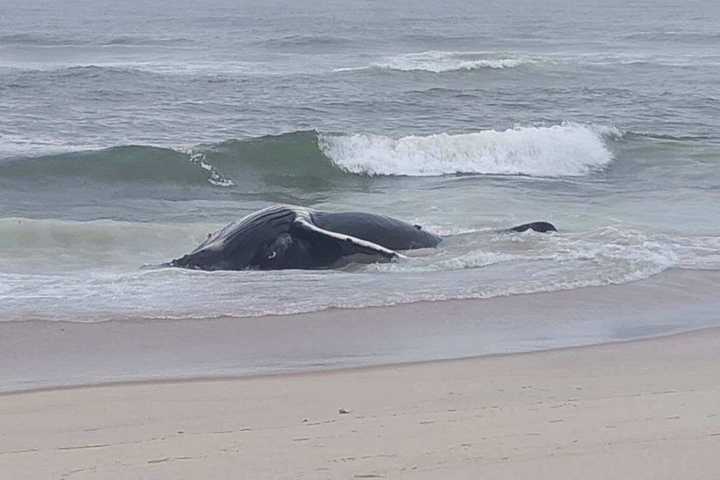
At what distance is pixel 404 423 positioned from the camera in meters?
5.23

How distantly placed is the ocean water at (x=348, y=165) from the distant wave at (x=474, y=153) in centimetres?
5

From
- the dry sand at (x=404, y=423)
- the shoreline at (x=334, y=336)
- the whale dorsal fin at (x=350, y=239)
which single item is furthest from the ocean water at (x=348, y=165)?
the dry sand at (x=404, y=423)

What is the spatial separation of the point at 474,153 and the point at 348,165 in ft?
6.61

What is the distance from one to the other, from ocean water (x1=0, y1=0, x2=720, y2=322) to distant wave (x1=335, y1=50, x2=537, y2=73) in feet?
0.39

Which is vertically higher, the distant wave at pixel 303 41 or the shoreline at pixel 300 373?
the distant wave at pixel 303 41

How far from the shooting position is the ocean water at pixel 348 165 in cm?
912

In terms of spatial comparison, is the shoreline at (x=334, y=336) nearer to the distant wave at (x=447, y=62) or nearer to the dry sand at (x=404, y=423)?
the dry sand at (x=404, y=423)

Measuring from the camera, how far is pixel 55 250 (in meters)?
11.1

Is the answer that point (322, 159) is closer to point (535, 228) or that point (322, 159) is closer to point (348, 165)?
point (348, 165)

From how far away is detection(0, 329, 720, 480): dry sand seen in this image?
14.8 feet

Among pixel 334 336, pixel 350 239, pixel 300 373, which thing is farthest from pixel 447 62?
pixel 300 373

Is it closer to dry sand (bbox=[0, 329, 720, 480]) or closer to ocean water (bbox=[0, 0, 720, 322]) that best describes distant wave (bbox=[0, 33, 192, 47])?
ocean water (bbox=[0, 0, 720, 322])

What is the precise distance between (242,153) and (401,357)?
38.9 ft

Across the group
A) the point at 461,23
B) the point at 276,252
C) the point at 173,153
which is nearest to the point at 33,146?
the point at 173,153
